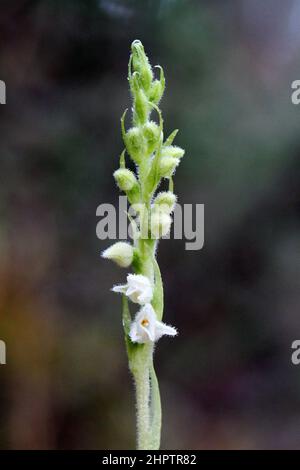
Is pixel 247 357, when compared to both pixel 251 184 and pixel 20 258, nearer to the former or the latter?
pixel 251 184

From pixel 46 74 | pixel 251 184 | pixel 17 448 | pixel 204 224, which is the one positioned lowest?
pixel 17 448

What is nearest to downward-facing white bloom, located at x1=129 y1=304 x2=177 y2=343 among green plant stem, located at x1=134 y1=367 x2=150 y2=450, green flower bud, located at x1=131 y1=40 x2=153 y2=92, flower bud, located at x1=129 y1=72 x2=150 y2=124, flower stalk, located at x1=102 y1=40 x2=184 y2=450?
flower stalk, located at x1=102 y1=40 x2=184 y2=450

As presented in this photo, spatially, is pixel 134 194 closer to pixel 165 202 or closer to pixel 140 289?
pixel 165 202

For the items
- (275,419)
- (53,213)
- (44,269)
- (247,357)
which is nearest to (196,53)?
(53,213)

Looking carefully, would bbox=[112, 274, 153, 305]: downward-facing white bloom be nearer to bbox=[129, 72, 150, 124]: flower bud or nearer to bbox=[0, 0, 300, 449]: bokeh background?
bbox=[129, 72, 150, 124]: flower bud

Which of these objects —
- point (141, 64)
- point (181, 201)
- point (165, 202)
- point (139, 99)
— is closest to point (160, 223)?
point (165, 202)

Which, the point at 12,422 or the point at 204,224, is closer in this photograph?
the point at 12,422
